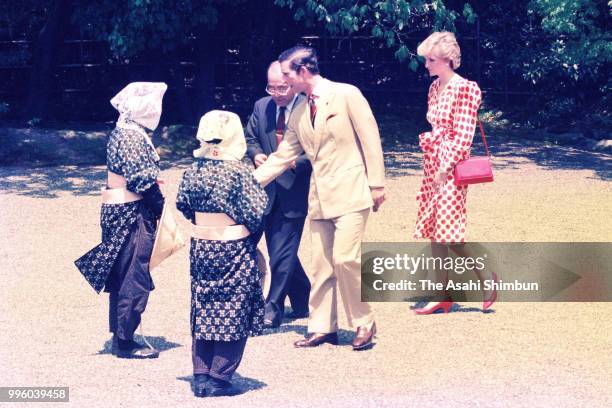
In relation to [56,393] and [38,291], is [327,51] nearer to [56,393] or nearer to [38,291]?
[38,291]

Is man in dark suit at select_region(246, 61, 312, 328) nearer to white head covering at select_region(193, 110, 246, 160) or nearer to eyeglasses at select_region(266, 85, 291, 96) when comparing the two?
eyeglasses at select_region(266, 85, 291, 96)

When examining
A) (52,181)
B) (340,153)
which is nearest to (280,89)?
(340,153)

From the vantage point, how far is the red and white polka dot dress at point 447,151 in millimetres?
7379

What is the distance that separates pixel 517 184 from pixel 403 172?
1.70m

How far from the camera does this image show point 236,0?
674 inches

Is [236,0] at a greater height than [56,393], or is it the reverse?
[236,0]

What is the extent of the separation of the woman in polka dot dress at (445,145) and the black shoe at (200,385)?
2232 millimetres

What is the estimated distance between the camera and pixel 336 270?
6707 millimetres

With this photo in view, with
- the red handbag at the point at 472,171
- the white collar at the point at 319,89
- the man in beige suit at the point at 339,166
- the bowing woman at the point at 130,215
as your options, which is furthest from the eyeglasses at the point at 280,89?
the red handbag at the point at 472,171

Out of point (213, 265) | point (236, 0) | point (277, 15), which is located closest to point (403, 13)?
point (236, 0)

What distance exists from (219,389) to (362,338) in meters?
1.23

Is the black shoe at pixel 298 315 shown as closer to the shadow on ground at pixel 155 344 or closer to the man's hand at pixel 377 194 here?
the shadow on ground at pixel 155 344

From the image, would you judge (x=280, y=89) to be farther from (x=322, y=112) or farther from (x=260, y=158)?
(x=322, y=112)

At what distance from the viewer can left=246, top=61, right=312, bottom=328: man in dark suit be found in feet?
24.2
